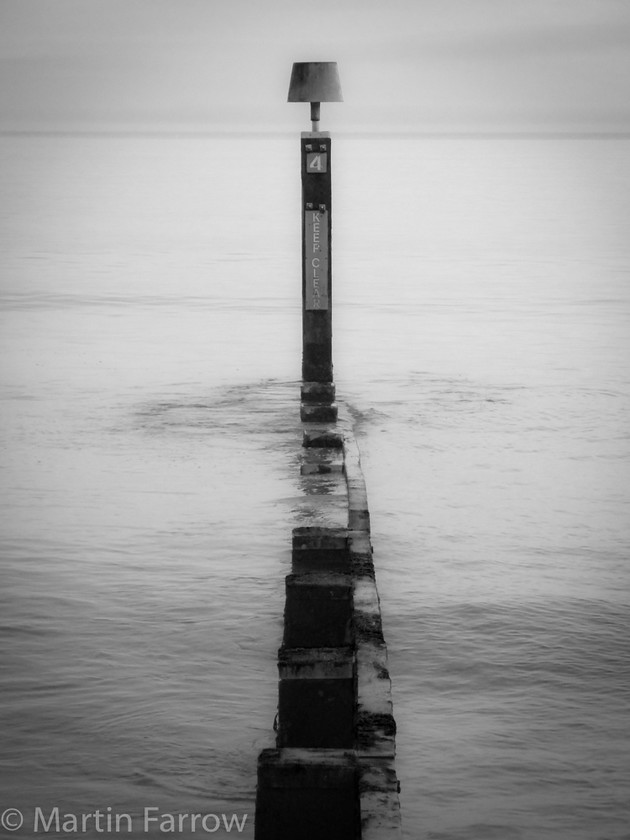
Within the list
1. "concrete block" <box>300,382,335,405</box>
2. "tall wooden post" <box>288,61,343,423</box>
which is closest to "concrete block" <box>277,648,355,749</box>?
"tall wooden post" <box>288,61,343,423</box>

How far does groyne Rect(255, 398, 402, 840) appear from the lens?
3889 millimetres

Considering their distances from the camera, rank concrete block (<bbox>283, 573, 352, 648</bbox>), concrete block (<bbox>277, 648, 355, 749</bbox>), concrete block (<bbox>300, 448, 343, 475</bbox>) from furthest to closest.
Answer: concrete block (<bbox>300, 448, 343, 475</bbox>) → concrete block (<bbox>283, 573, 352, 648</bbox>) → concrete block (<bbox>277, 648, 355, 749</bbox>)

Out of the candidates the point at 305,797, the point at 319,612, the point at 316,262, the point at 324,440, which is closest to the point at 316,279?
the point at 316,262

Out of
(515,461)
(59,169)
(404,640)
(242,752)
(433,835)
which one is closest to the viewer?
(433,835)

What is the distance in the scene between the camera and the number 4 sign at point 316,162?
11.6 metres

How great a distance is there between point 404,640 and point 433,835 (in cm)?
207

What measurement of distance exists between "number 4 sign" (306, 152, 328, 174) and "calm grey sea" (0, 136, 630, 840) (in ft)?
8.34

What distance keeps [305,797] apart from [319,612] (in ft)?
4.83

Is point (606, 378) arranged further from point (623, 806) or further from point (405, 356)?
point (623, 806)

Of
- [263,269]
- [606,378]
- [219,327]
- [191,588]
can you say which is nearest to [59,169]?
[263,269]

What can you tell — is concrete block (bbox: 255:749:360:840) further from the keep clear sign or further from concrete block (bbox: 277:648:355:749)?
the keep clear sign

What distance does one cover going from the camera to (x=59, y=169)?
10581cm

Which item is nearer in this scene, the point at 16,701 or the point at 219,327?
the point at 16,701

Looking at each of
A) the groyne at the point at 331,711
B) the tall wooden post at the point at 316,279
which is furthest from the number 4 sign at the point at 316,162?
the groyne at the point at 331,711
